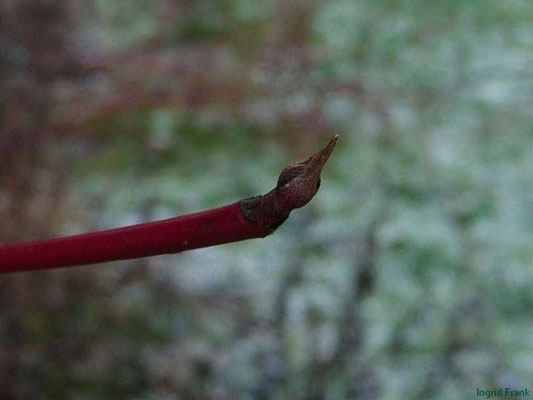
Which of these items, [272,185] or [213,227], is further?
[272,185]

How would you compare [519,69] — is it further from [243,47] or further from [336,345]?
[336,345]

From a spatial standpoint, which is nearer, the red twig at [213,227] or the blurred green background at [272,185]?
the red twig at [213,227]

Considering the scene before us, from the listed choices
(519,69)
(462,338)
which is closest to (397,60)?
(519,69)

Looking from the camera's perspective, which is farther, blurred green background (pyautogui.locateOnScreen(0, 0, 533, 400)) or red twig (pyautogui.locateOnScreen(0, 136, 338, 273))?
blurred green background (pyautogui.locateOnScreen(0, 0, 533, 400))
